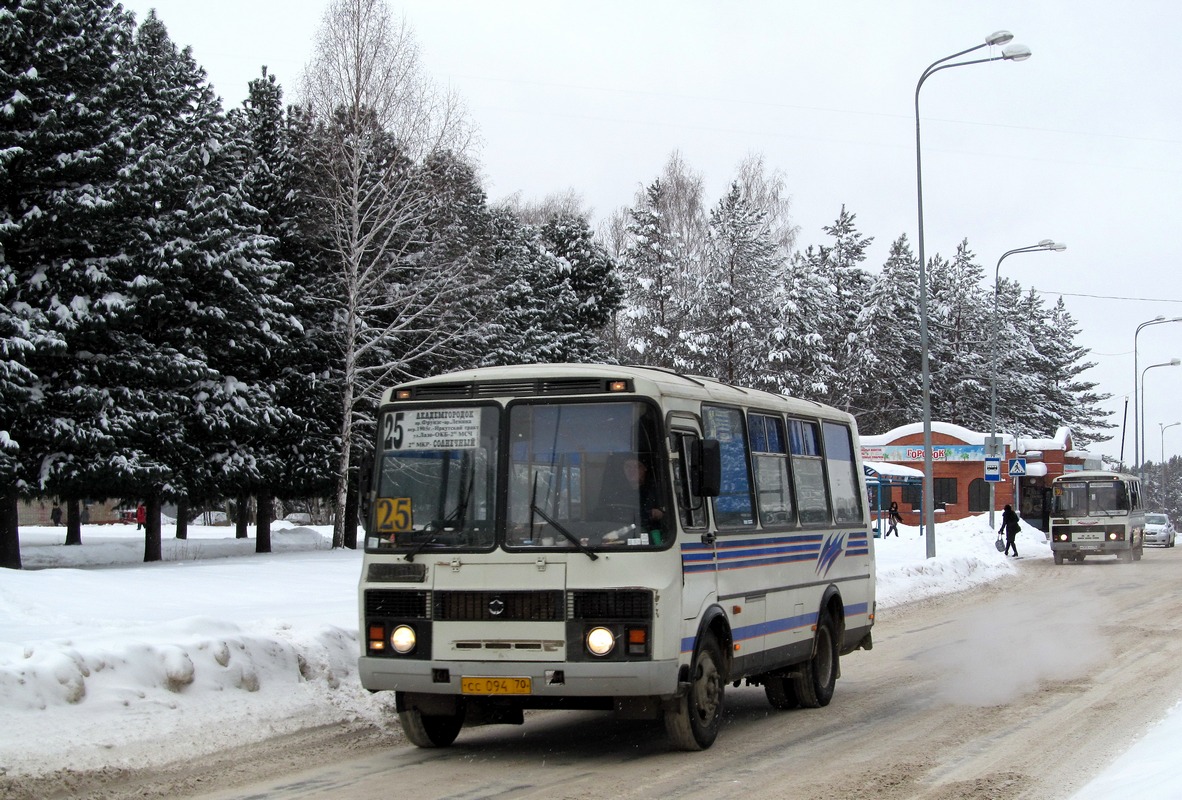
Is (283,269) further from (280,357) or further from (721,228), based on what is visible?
(721,228)

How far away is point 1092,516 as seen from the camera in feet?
140

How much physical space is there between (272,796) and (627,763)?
250 centimetres

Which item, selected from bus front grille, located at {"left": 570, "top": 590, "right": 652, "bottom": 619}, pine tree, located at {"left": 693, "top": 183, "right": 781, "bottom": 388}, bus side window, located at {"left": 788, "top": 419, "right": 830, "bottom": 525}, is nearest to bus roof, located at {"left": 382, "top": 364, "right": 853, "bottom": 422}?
bus front grille, located at {"left": 570, "top": 590, "right": 652, "bottom": 619}

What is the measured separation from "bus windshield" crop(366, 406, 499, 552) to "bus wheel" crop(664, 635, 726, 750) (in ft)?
5.77

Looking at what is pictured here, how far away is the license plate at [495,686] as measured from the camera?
29.8ft

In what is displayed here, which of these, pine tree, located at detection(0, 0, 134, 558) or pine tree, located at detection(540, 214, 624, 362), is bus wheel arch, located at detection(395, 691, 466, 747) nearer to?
pine tree, located at detection(0, 0, 134, 558)

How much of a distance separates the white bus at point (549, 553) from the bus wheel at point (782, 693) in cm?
208

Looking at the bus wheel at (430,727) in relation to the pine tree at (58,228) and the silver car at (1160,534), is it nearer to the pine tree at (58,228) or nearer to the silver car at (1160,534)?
the pine tree at (58,228)

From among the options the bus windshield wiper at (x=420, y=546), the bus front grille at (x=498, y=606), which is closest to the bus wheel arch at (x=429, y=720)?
the bus front grille at (x=498, y=606)

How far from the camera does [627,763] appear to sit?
936 cm

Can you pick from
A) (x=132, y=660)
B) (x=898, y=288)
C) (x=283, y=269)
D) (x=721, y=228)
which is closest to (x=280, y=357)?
(x=283, y=269)

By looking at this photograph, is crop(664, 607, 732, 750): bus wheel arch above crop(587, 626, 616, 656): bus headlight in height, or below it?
below

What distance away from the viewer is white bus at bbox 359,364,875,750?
9070 millimetres

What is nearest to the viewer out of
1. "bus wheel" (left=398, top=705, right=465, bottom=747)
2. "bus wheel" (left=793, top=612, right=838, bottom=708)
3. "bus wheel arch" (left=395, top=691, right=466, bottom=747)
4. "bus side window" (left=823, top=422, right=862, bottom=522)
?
"bus wheel arch" (left=395, top=691, right=466, bottom=747)
